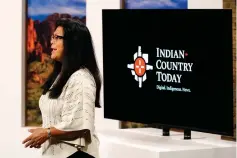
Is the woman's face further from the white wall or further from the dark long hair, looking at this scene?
the white wall

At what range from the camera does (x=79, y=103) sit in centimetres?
363

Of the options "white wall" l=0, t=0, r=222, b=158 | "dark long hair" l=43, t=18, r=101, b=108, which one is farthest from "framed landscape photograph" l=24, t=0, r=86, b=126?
"dark long hair" l=43, t=18, r=101, b=108

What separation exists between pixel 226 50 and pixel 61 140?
53.0 inches

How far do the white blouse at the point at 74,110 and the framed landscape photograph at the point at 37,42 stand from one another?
11.9ft

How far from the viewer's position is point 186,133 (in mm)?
4898

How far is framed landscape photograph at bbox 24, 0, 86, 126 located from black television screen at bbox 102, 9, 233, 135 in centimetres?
205

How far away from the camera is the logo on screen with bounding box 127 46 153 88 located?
496 cm

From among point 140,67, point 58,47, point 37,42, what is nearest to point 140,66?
point 140,67

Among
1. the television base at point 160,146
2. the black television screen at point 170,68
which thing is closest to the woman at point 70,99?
the television base at point 160,146

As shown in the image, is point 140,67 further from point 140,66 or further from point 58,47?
point 58,47

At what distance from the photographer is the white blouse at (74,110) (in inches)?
143
